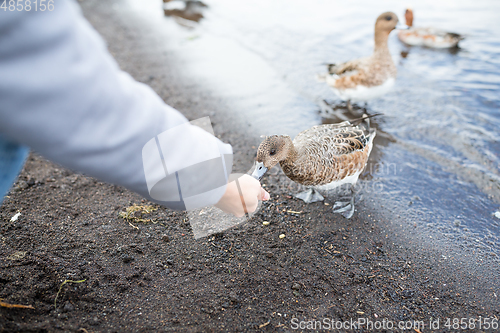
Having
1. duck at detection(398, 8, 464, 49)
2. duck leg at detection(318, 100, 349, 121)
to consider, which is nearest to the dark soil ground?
duck leg at detection(318, 100, 349, 121)

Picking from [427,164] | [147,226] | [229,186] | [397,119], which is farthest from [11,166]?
[397,119]

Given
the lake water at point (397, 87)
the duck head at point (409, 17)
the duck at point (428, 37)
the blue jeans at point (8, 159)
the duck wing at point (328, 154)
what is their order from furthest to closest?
the duck head at point (409, 17)
the duck at point (428, 37)
the lake water at point (397, 87)
the duck wing at point (328, 154)
the blue jeans at point (8, 159)

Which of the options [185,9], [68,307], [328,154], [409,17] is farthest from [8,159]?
[185,9]

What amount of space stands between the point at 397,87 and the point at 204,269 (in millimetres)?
5064

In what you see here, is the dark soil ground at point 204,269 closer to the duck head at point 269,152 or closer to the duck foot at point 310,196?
the duck foot at point 310,196

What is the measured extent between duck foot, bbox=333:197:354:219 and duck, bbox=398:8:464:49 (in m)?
4.93

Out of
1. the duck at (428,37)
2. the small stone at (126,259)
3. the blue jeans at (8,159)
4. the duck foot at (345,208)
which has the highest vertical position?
the blue jeans at (8,159)

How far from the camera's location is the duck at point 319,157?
3125 millimetres

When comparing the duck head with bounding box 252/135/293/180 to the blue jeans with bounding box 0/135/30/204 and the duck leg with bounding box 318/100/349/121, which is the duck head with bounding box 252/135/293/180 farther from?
the duck leg with bounding box 318/100/349/121

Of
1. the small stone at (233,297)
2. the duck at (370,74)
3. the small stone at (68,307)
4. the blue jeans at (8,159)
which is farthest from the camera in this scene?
the duck at (370,74)

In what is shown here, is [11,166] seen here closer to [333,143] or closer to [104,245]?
[104,245]

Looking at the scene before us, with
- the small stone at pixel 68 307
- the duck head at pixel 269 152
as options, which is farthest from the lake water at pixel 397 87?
the small stone at pixel 68 307

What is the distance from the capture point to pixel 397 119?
5254 millimetres

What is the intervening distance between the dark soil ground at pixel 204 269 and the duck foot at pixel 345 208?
0.08 metres
